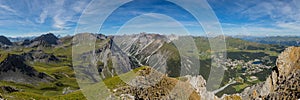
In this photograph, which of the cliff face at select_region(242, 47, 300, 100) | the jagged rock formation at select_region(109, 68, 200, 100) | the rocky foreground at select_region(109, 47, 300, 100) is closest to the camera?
the jagged rock formation at select_region(109, 68, 200, 100)

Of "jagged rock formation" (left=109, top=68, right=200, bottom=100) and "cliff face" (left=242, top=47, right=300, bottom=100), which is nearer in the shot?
"jagged rock formation" (left=109, top=68, right=200, bottom=100)

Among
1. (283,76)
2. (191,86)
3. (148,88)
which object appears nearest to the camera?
(148,88)

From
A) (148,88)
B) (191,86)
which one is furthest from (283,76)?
(148,88)

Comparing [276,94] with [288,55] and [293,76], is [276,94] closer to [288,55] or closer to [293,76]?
[293,76]

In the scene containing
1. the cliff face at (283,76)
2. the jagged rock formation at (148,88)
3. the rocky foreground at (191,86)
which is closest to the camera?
the jagged rock formation at (148,88)

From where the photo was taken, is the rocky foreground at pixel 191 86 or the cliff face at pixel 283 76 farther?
the cliff face at pixel 283 76

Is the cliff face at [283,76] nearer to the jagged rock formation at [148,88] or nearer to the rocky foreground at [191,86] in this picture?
the rocky foreground at [191,86]

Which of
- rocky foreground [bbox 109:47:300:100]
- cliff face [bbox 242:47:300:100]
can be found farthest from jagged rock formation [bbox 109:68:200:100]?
cliff face [bbox 242:47:300:100]

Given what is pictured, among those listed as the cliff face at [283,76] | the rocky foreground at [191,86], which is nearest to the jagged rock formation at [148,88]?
the rocky foreground at [191,86]

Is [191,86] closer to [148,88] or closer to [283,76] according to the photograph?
[148,88]

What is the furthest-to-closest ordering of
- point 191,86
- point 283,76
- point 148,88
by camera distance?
1. point 283,76
2. point 191,86
3. point 148,88

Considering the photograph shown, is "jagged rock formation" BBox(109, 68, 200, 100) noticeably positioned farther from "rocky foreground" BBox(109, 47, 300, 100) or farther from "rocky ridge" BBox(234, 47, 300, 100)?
"rocky ridge" BBox(234, 47, 300, 100)
